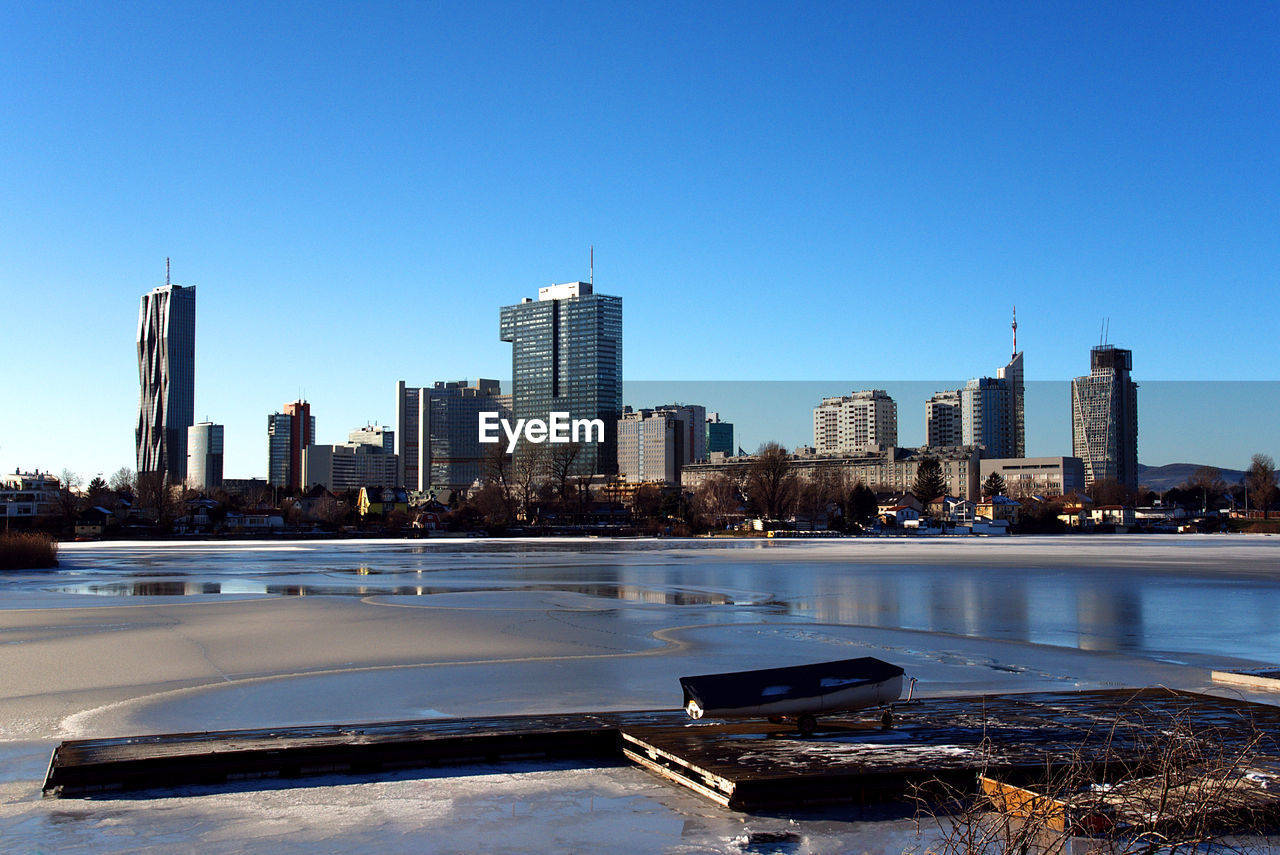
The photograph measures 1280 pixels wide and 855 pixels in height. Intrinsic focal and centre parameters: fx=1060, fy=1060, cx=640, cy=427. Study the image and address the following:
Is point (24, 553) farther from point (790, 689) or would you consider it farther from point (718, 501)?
point (718, 501)

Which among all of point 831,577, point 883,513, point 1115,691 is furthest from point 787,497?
point 1115,691

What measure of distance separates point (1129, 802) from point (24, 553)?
4645 centimetres

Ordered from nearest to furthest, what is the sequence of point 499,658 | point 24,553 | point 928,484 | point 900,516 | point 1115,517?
1. point 499,658
2. point 24,553
3. point 900,516
4. point 1115,517
5. point 928,484

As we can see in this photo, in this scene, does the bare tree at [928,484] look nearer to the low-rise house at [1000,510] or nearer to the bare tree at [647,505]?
the low-rise house at [1000,510]

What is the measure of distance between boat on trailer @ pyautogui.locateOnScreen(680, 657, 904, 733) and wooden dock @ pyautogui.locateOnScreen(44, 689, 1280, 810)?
0.19 metres

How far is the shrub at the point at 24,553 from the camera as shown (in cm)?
4245

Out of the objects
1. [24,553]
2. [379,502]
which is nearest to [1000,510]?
[379,502]

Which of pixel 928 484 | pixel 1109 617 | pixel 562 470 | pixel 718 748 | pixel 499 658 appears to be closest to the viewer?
pixel 718 748

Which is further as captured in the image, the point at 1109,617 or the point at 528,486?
the point at 528,486

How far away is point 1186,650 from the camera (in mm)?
16406

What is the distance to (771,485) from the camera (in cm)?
13138

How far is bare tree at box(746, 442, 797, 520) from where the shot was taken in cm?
13134

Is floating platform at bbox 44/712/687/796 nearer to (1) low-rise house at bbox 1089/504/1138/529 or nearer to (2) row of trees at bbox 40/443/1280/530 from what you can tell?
(2) row of trees at bbox 40/443/1280/530

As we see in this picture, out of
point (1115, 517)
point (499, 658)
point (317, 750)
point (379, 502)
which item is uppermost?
point (317, 750)
